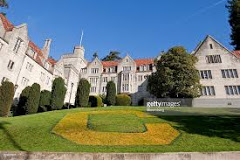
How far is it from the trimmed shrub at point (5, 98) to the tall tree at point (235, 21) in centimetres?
7175

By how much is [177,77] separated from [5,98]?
30.1m

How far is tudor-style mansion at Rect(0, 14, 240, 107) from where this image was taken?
37.9 metres

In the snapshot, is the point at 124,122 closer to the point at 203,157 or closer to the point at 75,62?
the point at 203,157

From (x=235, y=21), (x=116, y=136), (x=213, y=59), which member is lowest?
(x=116, y=136)

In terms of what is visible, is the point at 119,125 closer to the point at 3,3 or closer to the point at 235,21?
the point at 3,3

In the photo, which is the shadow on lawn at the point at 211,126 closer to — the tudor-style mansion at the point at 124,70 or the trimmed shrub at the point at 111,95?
the tudor-style mansion at the point at 124,70

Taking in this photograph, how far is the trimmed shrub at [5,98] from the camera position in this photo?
26.0 m

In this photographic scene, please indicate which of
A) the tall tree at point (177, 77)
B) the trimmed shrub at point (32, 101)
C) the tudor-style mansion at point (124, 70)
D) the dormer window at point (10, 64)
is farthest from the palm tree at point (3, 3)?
the tall tree at point (177, 77)

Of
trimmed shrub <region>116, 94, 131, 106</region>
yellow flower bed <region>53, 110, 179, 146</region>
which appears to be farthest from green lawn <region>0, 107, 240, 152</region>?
trimmed shrub <region>116, 94, 131, 106</region>

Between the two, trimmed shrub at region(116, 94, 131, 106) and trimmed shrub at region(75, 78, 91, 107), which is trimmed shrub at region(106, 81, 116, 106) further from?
trimmed shrub at region(75, 78, 91, 107)

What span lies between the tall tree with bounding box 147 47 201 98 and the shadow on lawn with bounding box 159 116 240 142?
17369 millimetres

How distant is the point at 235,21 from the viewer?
68.2m

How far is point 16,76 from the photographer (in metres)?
40.5

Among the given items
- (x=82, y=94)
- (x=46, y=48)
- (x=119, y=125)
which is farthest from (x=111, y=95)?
(x=46, y=48)
